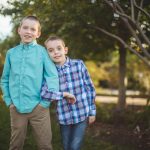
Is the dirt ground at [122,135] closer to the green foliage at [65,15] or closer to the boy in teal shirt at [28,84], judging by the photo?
the green foliage at [65,15]

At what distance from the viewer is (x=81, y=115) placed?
171 inches

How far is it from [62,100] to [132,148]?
282cm

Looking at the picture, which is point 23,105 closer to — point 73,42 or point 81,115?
point 81,115

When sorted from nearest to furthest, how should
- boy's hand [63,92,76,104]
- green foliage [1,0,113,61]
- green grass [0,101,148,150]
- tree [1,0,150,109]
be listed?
boy's hand [63,92,76,104], green grass [0,101,148,150], tree [1,0,150,109], green foliage [1,0,113,61]

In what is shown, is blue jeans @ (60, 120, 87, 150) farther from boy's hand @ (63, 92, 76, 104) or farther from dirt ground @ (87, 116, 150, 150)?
dirt ground @ (87, 116, 150, 150)

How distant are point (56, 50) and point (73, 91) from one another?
19.1 inches

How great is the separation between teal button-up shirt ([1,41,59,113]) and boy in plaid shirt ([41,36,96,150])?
180mm

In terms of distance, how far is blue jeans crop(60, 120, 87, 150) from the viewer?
4.39m

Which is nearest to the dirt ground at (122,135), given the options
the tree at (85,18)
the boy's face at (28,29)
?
the tree at (85,18)

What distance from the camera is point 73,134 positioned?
14.5ft

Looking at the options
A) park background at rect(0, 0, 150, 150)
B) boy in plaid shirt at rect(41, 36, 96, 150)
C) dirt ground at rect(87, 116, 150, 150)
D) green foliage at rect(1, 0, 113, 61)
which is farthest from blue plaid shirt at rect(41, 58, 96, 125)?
dirt ground at rect(87, 116, 150, 150)

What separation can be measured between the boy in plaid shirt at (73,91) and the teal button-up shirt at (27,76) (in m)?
0.18

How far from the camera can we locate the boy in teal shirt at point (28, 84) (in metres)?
4.02

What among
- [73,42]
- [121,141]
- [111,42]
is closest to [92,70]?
[111,42]
